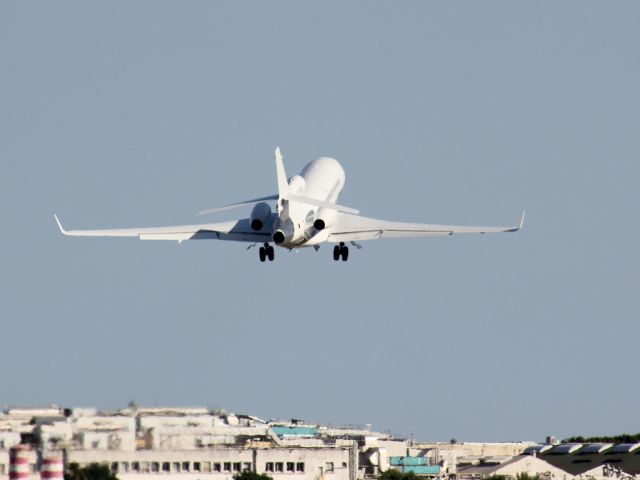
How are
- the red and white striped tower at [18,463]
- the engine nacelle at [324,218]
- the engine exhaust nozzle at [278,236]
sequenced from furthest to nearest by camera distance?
the engine nacelle at [324,218]
the engine exhaust nozzle at [278,236]
the red and white striped tower at [18,463]

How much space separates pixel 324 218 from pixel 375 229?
712cm

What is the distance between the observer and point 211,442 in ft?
314

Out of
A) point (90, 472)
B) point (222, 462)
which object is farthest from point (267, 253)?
point (90, 472)

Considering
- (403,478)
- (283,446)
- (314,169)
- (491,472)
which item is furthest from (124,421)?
(491,472)

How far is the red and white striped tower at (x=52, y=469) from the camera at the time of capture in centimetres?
8150

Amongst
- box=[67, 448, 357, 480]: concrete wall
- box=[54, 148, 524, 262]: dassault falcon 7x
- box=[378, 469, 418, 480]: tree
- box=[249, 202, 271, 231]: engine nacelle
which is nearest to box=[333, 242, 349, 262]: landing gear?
box=[54, 148, 524, 262]: dassault falcon 7x

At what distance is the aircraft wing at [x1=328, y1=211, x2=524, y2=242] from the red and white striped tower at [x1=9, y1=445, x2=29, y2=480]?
130ft

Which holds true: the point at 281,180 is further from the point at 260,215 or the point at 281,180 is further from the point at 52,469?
the point at 52,469

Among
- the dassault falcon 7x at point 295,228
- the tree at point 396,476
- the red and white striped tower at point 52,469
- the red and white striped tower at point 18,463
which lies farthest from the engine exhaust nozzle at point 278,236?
the tree at point 396,476

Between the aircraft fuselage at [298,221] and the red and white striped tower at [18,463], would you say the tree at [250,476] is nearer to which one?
the aircraft fuselage at [298,221]

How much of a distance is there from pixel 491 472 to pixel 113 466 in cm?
8571

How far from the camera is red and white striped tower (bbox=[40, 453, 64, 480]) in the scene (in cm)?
8150

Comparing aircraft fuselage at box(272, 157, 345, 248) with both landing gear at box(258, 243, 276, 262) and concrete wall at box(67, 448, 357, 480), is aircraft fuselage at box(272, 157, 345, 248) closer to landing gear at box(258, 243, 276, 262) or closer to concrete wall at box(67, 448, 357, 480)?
landing gear at box(258, 243, 276, 262)

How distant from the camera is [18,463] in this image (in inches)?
3206
